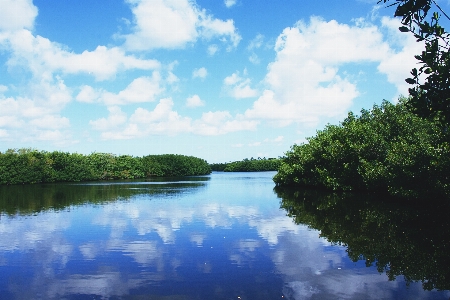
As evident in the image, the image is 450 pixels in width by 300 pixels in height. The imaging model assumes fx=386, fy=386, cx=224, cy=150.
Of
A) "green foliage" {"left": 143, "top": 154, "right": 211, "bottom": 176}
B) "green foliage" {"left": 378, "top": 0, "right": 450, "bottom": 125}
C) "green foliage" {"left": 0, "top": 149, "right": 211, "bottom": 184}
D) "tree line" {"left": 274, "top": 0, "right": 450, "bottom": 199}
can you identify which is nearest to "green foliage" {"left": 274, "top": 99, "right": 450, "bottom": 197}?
"tree line" {"left": 274, "top": 0, "right": 450, "bottom": 199}

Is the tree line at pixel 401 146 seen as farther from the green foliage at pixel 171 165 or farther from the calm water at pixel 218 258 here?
the green foliage at pixel 171 165

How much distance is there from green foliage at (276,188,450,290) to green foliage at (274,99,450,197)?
2.24m

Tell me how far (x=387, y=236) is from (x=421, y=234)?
6.06ft

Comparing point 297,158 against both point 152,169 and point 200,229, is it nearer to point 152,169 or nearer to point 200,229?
point 200,229

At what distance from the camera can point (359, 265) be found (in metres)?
14.1

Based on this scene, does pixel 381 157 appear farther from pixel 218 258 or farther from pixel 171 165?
pixel 171 165

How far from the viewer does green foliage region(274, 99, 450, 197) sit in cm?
2586

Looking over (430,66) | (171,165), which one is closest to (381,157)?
(430,66)

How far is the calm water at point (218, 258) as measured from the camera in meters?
11.5

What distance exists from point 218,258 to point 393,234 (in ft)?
31.2

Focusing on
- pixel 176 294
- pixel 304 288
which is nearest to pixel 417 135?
pixel 304 288

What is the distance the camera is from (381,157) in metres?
40.8

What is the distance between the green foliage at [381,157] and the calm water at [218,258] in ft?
11.6

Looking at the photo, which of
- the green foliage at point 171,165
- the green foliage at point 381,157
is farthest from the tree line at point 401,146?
the green foliage at point 171,165
